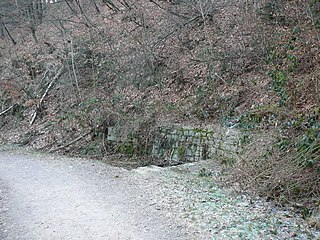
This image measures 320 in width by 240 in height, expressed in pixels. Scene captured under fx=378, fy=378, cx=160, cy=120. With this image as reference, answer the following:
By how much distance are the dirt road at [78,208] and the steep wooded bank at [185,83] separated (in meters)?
2.25

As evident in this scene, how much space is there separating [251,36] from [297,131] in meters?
6.06

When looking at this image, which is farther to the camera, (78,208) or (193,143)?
(193,143)

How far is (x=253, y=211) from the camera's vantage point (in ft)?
20.1

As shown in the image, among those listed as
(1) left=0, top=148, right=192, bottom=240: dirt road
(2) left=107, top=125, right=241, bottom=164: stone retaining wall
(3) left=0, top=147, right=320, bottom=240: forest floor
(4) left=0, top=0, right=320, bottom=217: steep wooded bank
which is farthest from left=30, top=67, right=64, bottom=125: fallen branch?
(3) left=0, top=147, right=320, bottom=240: forest floor

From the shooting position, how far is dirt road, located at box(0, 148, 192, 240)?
5.48 metres

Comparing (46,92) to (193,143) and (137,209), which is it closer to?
(193,143)

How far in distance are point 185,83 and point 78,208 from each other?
345 inches

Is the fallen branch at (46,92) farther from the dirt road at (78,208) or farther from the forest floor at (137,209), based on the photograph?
the forest floor at (137,209)

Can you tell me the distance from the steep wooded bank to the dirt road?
2.25m

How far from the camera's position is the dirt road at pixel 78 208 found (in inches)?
216

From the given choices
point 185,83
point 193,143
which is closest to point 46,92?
point 185,83

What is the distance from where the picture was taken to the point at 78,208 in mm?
6473

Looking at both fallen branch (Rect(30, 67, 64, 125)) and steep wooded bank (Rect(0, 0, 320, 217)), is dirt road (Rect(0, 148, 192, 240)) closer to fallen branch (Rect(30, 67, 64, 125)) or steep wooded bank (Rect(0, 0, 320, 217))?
steep wooded bank (Rect(0, 0, 320, 217))

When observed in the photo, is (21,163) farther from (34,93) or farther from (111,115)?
(34,93)
